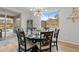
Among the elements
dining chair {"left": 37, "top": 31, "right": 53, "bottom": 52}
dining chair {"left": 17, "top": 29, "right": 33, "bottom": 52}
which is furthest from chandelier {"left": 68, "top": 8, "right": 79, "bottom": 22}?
dining chair {"left": 17, "top": 29, "right": 33, "bottom": 52}

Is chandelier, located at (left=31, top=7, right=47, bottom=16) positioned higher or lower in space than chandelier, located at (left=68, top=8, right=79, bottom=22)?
higher

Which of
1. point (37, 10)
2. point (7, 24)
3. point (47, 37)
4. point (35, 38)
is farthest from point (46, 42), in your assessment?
point (7, 24)

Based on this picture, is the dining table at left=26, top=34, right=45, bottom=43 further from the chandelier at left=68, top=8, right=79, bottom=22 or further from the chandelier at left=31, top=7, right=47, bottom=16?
the chandelier at left=68, top=8, right=79, bottom=22

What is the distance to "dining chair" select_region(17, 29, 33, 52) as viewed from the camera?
203cm

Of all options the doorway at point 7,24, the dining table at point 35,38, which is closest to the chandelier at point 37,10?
the doorway at point 7,24

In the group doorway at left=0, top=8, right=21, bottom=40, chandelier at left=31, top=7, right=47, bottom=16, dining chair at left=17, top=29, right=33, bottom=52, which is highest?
chandelier at left=31, top=7, right=47, bottom=16

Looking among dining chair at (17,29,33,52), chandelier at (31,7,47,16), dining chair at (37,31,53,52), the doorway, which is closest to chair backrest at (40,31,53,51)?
dining chair at (37,31,53,52)

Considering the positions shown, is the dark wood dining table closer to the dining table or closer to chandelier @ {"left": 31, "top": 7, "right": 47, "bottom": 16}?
the dining table
